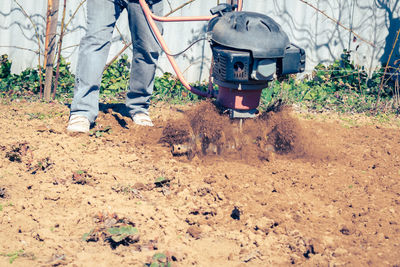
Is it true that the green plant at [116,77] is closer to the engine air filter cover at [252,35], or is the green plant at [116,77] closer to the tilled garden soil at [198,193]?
the tilled garden soil at [198,193]

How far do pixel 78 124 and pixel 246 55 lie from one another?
149cm

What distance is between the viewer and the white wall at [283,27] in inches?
194

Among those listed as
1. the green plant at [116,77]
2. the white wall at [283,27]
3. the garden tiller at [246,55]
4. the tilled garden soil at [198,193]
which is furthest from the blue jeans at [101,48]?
the white wall at [283,27]

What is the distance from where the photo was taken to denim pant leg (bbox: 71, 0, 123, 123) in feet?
11.0

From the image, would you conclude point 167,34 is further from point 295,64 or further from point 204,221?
point 204,221

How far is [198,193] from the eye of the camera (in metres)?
2.57

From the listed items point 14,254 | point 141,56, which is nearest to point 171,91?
point 141,56

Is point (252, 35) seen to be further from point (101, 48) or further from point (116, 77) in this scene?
point (116, 77)

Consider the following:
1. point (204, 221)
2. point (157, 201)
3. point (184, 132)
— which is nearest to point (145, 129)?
point (184, 132)

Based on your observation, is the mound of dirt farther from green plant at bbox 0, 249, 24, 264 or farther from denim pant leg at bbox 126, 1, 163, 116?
green plant at bbox 0, 249, 24, 264

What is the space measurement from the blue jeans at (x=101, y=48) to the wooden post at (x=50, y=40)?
3.26ft

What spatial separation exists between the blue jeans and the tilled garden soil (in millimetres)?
259

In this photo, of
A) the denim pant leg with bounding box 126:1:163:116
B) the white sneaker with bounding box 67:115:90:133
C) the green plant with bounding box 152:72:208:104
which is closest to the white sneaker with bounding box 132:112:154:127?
the denim pant leg with bounding box 126:1:163:116

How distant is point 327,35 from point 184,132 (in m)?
2.83
